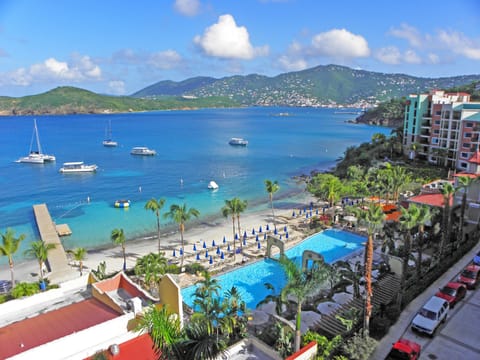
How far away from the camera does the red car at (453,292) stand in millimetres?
18281

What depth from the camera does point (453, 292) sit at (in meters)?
18.5

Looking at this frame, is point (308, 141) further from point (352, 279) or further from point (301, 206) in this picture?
point (352, 279)

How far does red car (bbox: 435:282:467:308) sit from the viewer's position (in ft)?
60.0

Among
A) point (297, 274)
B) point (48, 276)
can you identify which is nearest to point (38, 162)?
point (48, 276)

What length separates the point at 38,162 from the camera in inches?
3238

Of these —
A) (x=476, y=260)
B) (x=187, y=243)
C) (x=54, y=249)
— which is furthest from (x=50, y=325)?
(x=476, y=260)

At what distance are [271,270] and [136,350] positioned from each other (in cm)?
1578

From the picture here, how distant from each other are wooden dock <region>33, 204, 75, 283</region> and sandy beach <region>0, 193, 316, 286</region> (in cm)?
83

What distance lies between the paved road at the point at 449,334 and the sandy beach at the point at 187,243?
46.2 ft

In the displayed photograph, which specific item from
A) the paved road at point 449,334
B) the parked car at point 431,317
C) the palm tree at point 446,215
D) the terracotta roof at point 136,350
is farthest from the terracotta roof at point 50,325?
the palm tree at point 446,215

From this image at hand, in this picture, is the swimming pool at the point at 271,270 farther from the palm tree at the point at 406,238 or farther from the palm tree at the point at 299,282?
the palm tree at the point at 299,282

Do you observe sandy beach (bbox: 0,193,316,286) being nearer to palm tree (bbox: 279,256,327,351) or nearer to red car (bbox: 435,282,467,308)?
palm tree (bbox: 279,256,327,351)

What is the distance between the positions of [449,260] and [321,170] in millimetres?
54505

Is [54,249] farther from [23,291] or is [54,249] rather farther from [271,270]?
[271,270]
